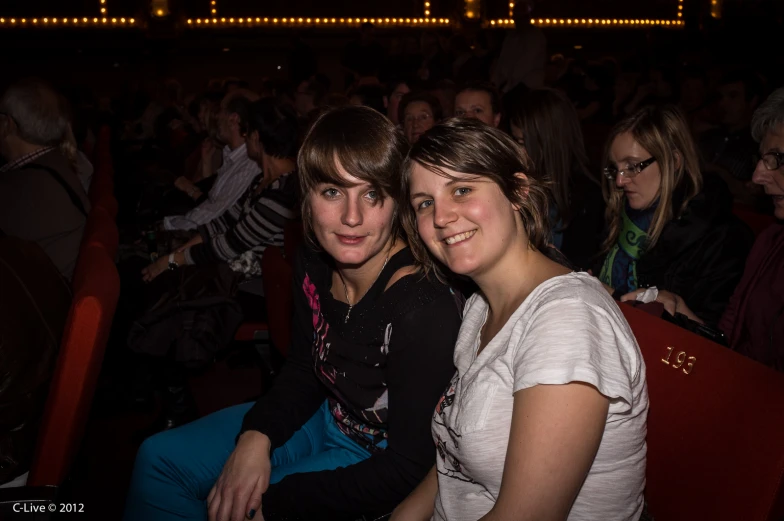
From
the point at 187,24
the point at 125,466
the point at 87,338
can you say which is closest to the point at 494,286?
the point at 87,338

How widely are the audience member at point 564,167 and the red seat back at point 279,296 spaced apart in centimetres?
138

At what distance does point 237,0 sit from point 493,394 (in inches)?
573

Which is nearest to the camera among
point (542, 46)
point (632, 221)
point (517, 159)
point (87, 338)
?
point (517, 159)

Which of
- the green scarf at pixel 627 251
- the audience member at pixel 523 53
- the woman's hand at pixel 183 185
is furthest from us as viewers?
the audience member at pixel 523 53

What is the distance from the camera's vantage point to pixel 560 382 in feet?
3.60

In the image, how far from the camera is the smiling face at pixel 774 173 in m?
1.99

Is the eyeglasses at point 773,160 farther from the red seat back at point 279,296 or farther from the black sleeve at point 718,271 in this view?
the red seat back at point 279,296

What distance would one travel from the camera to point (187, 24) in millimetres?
13844

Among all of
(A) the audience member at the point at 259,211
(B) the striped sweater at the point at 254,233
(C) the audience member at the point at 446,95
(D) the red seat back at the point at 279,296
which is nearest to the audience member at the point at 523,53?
(C) the audience member at the point at 446,95

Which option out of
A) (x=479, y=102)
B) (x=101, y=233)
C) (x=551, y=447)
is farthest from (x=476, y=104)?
(x=551, y=447)

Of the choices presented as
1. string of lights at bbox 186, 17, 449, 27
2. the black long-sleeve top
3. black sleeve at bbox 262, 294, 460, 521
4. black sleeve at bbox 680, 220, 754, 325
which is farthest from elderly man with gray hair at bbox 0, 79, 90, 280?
string of lights at bbox 186, 17, 449, 27

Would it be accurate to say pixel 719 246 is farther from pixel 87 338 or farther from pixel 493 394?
pixel 87 338

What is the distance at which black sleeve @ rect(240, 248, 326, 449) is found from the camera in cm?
184

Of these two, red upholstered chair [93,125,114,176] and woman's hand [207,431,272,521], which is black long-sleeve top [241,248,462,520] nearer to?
woman's hand [207,431,272,521]
